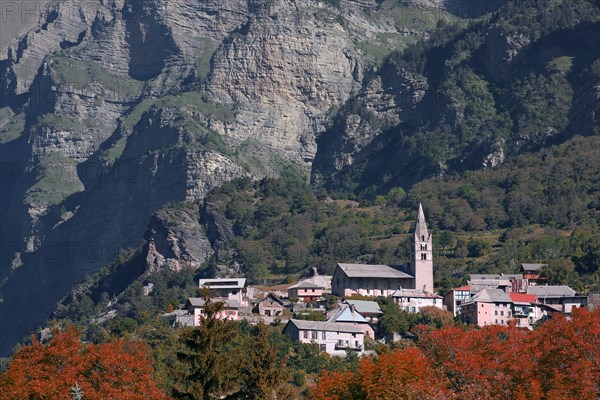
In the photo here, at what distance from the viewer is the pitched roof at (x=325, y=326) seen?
15457 centimetres

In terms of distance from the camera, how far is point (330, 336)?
154250mm

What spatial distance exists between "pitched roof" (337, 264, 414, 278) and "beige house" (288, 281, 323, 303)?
14.5 feet

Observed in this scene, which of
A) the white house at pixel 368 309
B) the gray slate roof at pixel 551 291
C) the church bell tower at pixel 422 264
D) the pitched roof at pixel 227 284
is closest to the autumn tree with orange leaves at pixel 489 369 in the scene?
the white house at pixel 368 309

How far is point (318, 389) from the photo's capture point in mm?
95312

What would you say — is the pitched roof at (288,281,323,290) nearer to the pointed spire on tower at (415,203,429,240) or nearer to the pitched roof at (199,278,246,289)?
the pitched roof at (199,278,246,289)

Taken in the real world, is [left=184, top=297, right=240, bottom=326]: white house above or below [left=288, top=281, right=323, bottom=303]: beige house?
below

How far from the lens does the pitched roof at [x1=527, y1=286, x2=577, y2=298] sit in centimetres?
16638

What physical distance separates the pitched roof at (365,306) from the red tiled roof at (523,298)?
44.5 ft

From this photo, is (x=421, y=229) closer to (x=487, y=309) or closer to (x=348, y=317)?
(x=487, y=309)

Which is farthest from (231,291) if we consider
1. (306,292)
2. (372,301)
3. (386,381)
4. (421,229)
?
(386,381)

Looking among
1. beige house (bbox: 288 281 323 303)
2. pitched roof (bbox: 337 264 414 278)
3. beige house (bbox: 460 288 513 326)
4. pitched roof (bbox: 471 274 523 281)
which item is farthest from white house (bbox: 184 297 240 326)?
pitched roof (bbox: 471 274 523 281)

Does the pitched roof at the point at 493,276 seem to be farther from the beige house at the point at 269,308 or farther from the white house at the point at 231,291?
the white house at the point at 231,291

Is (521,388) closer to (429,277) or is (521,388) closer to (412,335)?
(412,335)

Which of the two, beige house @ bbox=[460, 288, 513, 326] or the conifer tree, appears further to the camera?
beige house @ bbox=[460, 288, 513, 326]
